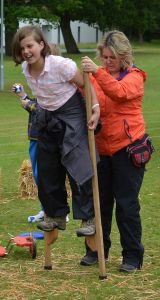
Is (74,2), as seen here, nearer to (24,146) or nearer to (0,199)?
(24,146)

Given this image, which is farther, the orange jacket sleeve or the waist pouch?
the waist pouch

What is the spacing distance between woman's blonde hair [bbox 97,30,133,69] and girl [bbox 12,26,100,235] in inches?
13.7

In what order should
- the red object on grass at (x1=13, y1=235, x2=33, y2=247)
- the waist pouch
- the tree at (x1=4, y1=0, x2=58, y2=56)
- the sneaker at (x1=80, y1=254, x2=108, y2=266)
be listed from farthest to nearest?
1. the tree at (x1=4, y1=0, x2=58, y2=56)
2. the red object on grass at (x1=13, y1=235, x2=33, y2=247)
3. the sneaker at (x1=80, y1=254, x2=108, y2=266)
4. the waist pouch

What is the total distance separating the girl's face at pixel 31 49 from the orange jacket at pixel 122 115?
490mm

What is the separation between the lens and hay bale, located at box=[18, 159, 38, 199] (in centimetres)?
943

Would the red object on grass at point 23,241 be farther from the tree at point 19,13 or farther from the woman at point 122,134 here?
the tree at point 19,13

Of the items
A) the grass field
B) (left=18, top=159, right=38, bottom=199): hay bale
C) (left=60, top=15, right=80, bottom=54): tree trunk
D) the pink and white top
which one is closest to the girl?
the pink and white top

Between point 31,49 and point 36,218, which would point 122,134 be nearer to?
point 31,49

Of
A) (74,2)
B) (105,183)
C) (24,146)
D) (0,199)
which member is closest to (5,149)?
(24,146)

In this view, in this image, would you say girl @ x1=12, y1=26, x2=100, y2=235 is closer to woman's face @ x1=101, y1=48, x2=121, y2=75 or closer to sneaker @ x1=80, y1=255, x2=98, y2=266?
woman's face @ x1=101, y1=48, x2=121, y2=75

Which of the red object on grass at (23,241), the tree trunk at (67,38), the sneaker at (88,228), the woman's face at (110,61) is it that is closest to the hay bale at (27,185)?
the red object on grass at (23,241)

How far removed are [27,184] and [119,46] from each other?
4118mm

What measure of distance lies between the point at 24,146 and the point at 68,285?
925 cm

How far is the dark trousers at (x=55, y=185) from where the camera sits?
5.71m
